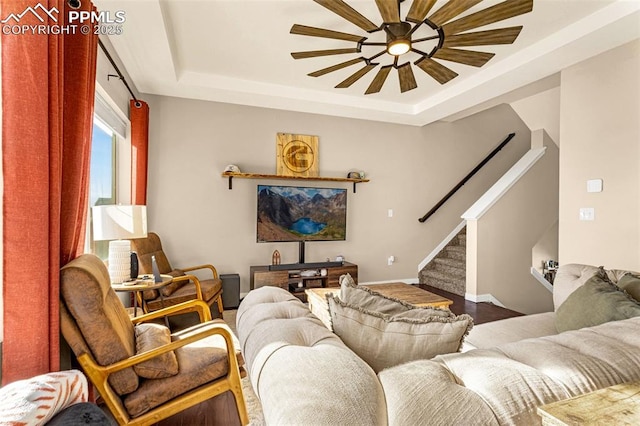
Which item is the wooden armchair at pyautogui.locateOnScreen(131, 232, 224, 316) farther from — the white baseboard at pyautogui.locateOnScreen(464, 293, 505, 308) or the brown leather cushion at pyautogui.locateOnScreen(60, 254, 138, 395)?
the white baseboard at pyautogui.locateOnScreen(464, 293, 505, 308)

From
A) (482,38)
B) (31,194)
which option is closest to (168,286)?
(31,194)

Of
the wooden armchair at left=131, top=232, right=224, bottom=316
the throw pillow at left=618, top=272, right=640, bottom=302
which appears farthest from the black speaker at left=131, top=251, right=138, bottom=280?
the throw pillow at left=618, top=272, right=640, bottom=302

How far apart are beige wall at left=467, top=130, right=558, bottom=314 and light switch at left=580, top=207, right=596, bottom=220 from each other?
4.30 feet

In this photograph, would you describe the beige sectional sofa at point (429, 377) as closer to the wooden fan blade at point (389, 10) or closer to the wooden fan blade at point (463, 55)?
the wooden fan blade at point (389, 10)

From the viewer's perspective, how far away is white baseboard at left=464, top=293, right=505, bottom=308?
439 cm

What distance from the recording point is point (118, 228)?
2369 mm

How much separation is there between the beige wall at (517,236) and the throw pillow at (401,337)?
3.81 m

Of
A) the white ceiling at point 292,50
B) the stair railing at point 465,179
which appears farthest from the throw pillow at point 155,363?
the stair railing at point 465,179

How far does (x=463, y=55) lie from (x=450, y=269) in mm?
3516

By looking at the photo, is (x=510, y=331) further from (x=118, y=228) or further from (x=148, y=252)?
(x=148, y=252)

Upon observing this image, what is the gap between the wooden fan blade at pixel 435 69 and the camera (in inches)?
103

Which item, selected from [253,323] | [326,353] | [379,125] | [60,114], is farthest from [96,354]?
[379,125]

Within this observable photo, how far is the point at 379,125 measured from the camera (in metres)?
5.21

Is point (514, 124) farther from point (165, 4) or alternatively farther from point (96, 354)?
point (96, 354)
